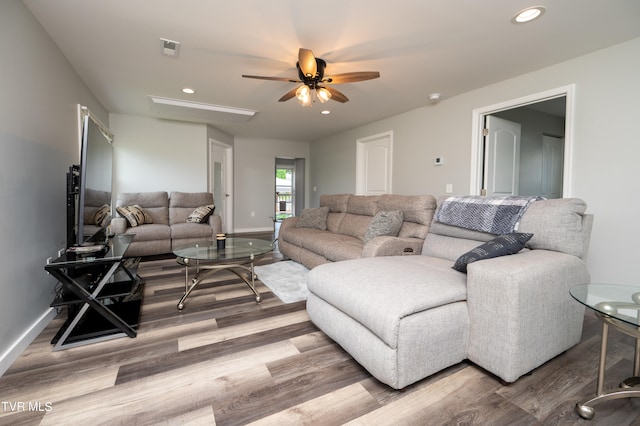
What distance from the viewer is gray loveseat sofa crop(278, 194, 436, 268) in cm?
262

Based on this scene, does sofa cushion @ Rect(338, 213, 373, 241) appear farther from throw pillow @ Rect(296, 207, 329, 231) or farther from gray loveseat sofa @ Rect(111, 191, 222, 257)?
gray loveseat sofa @ Rect(111, 191, 222, 257)

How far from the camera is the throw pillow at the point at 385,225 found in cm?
277

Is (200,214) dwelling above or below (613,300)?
above

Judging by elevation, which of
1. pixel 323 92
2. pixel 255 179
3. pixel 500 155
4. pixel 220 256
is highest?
pixel 323 92

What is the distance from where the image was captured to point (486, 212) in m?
2.07

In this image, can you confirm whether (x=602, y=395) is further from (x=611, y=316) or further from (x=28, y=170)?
(x=28, y=170)

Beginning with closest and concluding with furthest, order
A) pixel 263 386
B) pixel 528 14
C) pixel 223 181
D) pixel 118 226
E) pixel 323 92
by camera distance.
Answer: pixel 263 386
pixel 528 14
pixel 323 92
pixel 118 226
pixel 223 181

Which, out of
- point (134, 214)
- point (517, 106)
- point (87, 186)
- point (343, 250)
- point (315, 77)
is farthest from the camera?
point (134, 214)

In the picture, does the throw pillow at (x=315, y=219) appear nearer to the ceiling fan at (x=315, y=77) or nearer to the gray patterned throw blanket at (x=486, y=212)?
the ceiling fan at (x=315, y=77)

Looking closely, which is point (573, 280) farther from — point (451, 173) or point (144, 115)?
point (144, 115)

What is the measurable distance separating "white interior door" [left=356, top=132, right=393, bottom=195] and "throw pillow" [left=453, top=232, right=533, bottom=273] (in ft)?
10.5

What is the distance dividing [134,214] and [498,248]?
4.60 metres

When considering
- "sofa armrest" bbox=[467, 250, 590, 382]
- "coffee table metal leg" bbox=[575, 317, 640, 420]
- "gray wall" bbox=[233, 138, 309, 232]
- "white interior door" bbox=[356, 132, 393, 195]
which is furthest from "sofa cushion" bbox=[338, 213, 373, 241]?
"gray wall" bbox=[233, 138, 309, 232]

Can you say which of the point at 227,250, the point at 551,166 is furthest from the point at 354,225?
the point at 551,166
